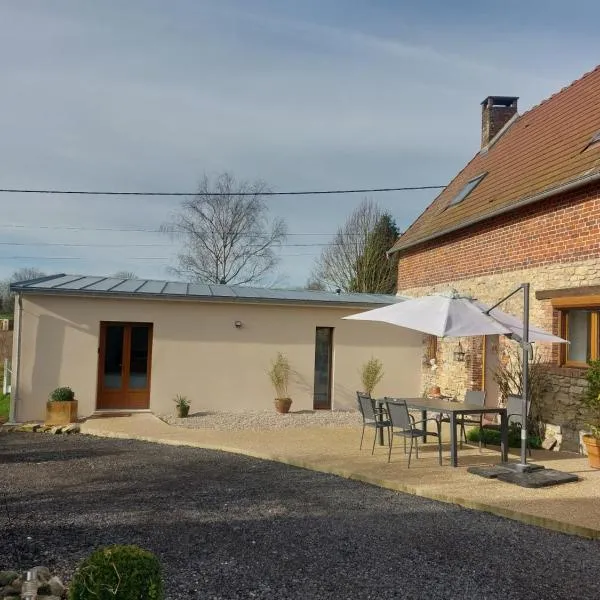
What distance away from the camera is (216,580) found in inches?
151

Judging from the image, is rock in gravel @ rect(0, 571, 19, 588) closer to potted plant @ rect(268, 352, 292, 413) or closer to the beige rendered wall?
the beige rendered wall


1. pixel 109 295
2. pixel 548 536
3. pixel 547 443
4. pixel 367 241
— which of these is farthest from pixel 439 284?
pixel 367 241

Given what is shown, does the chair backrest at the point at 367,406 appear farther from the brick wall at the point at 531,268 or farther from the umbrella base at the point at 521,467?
the brick wall at the point at 531,268

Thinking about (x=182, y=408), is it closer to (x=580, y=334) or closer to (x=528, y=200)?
(x=580, y=334)

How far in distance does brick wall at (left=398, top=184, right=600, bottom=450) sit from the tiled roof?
292 mm

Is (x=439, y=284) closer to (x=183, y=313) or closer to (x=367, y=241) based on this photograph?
(x=183, y=313)

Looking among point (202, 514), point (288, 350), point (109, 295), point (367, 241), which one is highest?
point (367, 241)

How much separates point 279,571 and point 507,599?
1523 mm

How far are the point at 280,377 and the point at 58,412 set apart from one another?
4541 millimetres

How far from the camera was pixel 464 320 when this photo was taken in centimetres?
737

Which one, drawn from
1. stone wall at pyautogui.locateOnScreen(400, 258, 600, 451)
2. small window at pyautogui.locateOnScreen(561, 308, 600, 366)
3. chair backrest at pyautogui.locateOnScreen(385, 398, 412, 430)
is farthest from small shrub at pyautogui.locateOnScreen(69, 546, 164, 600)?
small window at pyautogui.locateOnScreen(561, 308, 600, 366)

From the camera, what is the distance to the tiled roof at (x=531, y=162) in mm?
9656

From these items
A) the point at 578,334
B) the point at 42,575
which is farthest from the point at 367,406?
the point at 42,575

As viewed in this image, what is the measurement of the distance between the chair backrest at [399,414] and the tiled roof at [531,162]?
427 centimetres
